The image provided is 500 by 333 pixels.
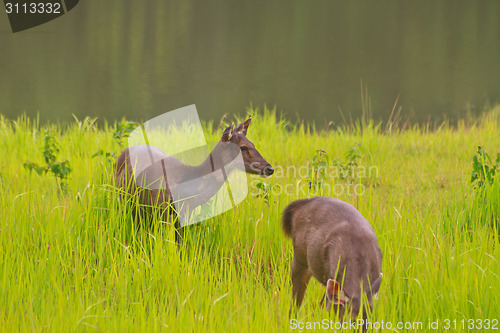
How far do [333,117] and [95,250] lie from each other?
10.0 m

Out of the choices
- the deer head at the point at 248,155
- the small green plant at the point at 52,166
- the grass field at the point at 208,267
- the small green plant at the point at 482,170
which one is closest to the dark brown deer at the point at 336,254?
the grass field at the point at 208,267

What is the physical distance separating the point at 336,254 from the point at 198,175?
1.64 meters

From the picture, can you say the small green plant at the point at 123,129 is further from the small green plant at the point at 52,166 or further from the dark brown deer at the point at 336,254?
the dark brown deer at the point at 336,254

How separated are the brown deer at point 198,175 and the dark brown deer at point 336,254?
2.90 ft

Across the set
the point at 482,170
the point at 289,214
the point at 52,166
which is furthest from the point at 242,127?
the point at 52,166

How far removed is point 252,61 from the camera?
16.7 meters

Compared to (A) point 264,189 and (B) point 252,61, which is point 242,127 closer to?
(A) point 264,189

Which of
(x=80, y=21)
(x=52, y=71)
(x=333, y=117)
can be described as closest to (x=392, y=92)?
(x=333, y=117)

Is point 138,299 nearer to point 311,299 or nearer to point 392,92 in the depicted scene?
point 311,299

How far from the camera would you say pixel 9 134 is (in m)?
8.02

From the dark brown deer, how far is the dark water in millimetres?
8181

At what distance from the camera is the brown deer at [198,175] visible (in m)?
4.33

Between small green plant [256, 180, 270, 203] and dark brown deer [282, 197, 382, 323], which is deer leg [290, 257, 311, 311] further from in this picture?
small green plant [256, 180, 270, 203]

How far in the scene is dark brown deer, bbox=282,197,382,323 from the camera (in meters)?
2.93
